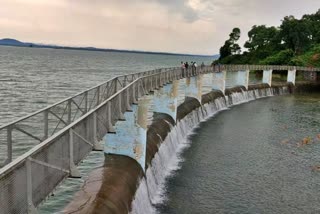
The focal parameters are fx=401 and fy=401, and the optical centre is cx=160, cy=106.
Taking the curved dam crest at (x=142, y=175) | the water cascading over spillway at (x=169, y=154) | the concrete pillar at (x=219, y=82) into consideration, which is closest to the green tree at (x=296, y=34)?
the concrete pillar at (x=219, y=82)

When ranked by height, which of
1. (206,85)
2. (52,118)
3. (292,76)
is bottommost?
(206,85)

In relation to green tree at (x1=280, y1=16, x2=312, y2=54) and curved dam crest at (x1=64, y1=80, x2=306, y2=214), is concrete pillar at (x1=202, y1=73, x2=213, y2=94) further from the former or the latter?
curved dam crest at (x1=64, y1=80, x2=306, y2=214)

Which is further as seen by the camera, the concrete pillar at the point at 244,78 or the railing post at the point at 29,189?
the concrete pillar at the point at 244,78

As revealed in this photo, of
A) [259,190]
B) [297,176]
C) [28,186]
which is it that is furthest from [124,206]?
[297,176]

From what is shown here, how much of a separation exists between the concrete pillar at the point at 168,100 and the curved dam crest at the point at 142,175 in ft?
3.28

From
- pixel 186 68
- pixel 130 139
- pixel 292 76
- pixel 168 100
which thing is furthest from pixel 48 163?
pixel 292 76

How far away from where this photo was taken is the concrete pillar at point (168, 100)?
1458 inches

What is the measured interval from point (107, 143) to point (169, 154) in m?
8.51

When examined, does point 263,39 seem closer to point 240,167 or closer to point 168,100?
point 168,100

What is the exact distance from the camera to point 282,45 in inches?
5394

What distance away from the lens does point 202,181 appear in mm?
24969

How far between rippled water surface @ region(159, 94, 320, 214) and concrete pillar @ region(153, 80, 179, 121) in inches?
128

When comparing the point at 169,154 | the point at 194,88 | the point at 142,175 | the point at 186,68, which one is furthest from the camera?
the point at 194,88

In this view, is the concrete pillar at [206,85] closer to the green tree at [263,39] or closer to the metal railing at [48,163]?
the green tree at [263,39]
